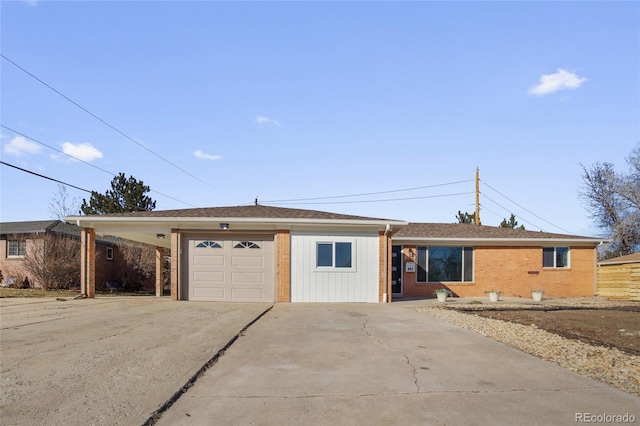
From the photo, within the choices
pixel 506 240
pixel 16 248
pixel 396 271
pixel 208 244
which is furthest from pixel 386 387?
pixel 16 248

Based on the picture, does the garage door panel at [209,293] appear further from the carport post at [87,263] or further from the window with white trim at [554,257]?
the window with white trim at [554,257]

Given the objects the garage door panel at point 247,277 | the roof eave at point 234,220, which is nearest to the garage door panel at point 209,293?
the garage door panel at point 247,277

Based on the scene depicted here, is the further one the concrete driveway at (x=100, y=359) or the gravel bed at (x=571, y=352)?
the gravel bed at (x=571, y=352)

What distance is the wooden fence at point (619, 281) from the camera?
795 inches

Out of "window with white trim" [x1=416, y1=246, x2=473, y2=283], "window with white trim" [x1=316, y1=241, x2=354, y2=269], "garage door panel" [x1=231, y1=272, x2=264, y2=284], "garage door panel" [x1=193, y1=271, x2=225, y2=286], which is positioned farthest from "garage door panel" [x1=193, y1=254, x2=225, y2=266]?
"window with white trim" [x1=416, y1=246, x2=473, y2=283]

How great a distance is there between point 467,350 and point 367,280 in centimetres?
883

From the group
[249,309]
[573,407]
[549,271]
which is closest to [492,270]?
[549,271]

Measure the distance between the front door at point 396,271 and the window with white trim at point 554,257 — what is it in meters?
6.71

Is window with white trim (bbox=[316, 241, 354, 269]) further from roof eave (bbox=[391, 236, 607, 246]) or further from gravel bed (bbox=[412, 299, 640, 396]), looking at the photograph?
gravel bed (bbox=[412, 299, 640, 396])

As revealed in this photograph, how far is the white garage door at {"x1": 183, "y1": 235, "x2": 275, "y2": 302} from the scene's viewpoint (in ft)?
54.6

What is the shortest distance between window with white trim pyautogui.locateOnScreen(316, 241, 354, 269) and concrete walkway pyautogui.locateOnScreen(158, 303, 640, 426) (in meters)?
7.54

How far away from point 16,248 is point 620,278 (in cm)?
2979

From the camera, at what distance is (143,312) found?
12688 millimetres

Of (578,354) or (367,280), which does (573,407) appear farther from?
(367,280)
